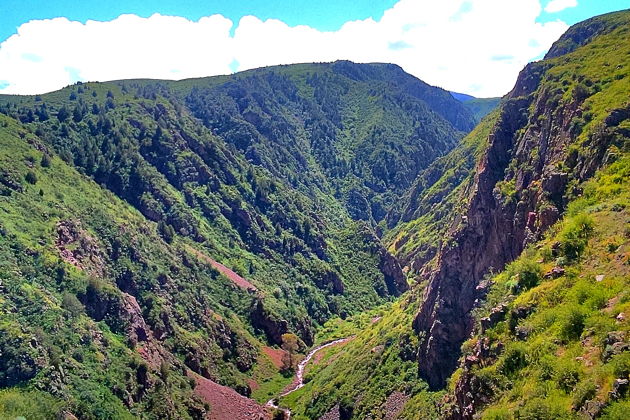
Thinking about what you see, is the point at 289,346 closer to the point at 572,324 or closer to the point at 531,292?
the point at 531,292

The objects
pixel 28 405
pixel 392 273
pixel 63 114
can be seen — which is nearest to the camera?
pixel 28 405

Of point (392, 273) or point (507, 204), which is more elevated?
point (507, 204)

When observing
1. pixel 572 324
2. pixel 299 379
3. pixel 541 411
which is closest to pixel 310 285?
pixel 299 379

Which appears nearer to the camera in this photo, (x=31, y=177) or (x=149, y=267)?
(x=31, y=177)

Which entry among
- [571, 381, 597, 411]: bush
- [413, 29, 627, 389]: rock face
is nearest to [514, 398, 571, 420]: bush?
[571, 381, 597, 411]: bush

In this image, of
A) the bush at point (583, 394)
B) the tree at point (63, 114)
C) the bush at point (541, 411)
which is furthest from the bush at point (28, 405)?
the tree at point (63, 114)

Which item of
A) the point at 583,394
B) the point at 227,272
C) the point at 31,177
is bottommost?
the point at 227,272
